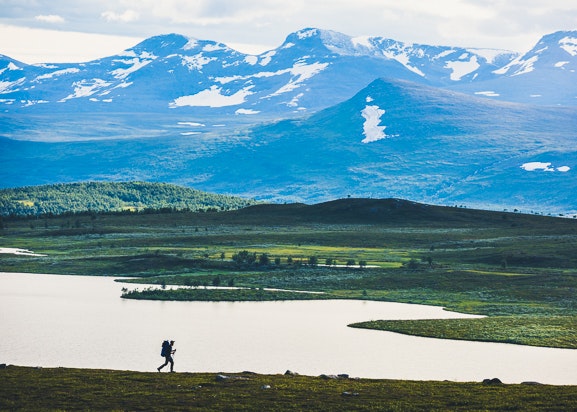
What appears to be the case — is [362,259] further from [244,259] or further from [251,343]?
[251,343]

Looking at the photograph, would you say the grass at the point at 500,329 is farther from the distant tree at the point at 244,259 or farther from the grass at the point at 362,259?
the distant tree at the point at 244,259

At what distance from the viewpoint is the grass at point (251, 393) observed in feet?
143

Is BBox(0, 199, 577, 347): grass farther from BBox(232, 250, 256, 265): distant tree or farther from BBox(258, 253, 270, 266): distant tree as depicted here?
BBox(258, 253, 270, 266): distant tree

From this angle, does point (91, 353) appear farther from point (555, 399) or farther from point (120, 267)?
point (120, 267)

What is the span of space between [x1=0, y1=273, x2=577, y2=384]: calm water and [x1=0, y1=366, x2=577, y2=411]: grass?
7.08 m

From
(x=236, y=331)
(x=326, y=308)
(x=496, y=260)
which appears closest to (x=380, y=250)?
(x=496, y=260)

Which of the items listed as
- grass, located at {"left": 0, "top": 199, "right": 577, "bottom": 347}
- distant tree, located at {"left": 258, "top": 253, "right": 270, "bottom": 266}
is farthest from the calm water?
distant tree, located at {"left": 258, "top": 253, "right": 270, "bottom": 266}

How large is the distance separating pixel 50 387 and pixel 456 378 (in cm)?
2155

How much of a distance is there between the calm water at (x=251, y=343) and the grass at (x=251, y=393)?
7.08 m

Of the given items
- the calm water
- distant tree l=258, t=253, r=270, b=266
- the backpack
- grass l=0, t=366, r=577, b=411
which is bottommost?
grass l=0, t=366, r=577, b=411

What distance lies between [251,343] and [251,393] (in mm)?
20893

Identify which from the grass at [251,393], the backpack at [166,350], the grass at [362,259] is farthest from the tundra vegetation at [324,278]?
the backpack at [166,350]

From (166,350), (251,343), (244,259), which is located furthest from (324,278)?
(166,350)

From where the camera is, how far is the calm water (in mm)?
59562
